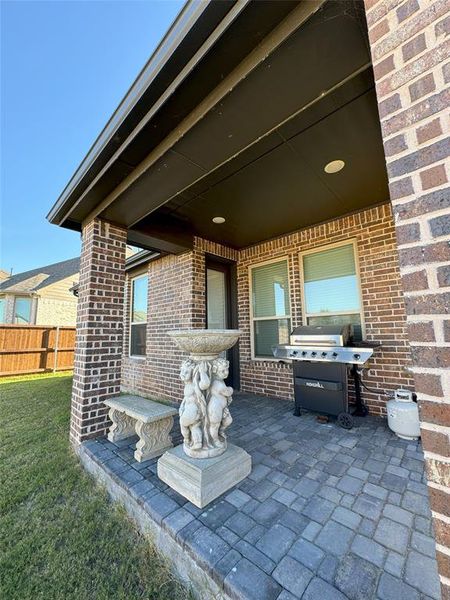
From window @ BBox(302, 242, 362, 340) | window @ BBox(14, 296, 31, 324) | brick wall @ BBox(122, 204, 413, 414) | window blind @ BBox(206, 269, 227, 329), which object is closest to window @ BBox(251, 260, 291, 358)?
brick wall @ BBox(122, 204, 413, 414)

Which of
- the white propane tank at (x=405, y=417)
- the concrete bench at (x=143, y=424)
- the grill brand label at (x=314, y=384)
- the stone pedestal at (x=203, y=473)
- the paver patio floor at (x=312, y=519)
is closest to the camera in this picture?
the paver patio floor at (x=312, y=519)

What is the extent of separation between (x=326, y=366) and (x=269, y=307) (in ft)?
5.61

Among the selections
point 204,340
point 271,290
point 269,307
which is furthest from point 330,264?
point 204,340

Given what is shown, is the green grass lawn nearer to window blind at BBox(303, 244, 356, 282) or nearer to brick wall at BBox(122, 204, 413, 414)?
brick wall at BBox(122, 204, 413, 414)

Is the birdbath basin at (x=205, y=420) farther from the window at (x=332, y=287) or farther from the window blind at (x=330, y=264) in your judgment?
the window blind at (x=330, y=264)

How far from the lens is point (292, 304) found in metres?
4.16

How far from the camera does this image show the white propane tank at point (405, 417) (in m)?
2.51

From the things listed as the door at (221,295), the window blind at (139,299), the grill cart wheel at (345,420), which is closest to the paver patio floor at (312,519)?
the grill cart wheel at (345,420)

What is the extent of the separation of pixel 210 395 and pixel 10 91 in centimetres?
868

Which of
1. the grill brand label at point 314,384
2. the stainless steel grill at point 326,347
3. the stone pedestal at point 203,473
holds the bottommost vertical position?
the stone pedestal at point 203,473

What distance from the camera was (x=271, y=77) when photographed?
147 centimetres

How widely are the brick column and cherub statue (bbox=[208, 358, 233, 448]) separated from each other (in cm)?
158

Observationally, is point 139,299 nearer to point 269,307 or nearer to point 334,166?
point 269,307

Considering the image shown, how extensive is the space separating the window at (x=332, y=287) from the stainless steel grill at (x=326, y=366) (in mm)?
489
